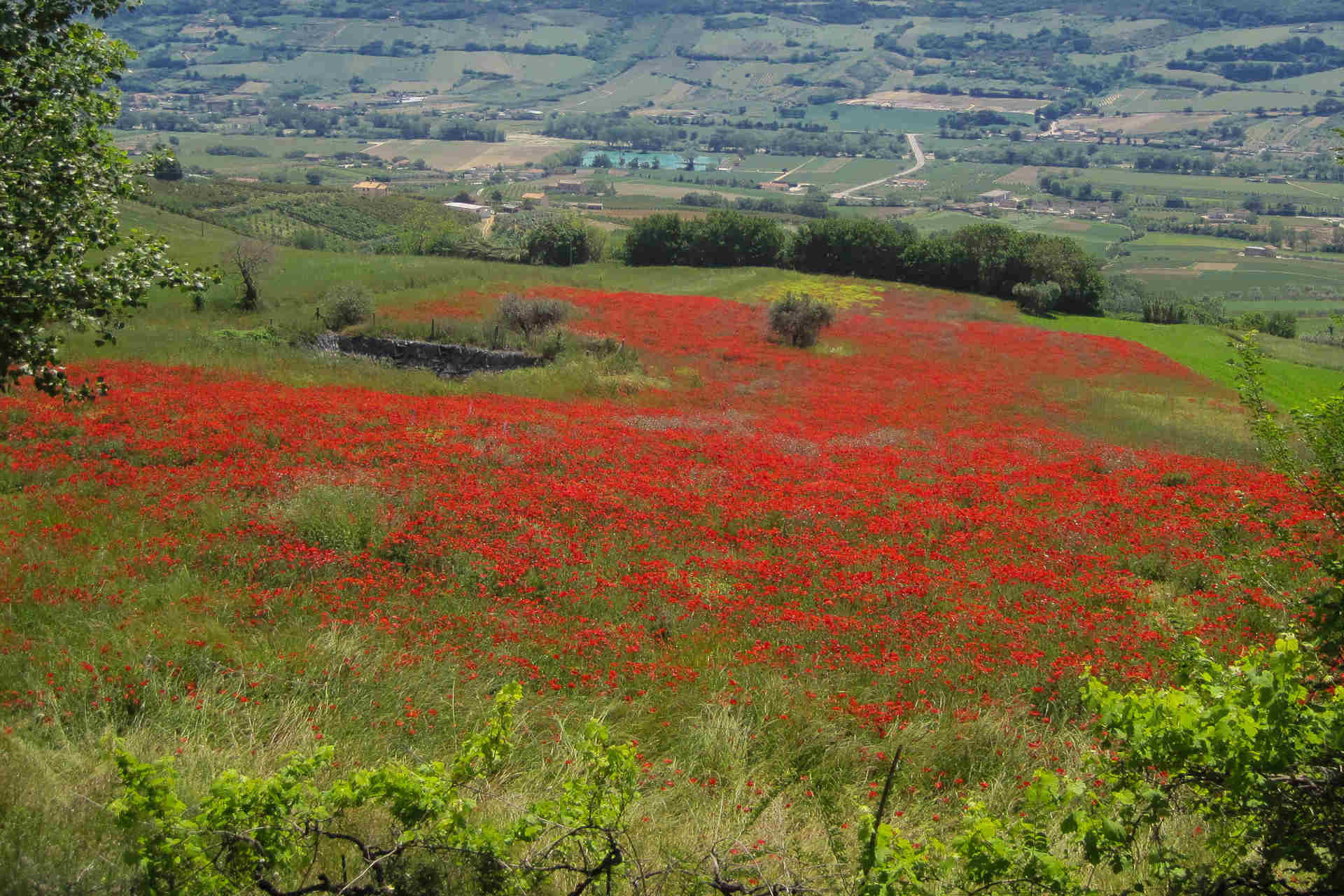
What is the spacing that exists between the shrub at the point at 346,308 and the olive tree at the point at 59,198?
34066 millimetres

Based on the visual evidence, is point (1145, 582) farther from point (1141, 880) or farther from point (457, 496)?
point (457, 496)

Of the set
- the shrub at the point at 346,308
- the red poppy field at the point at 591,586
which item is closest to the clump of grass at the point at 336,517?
the red poppy field at the point at 591,586

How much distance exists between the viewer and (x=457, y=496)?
40.9ft

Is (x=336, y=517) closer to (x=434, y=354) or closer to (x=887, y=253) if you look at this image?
(x=434, y=354)

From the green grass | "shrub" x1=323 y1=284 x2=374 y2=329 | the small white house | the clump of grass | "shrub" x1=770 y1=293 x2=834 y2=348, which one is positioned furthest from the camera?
the small white house

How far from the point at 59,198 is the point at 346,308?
3531 centimetres

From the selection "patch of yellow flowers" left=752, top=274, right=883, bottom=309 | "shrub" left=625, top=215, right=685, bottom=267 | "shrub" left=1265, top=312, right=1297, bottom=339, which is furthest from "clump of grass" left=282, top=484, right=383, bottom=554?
"shrub" left=1265, top=312, right=1297, bottom=339

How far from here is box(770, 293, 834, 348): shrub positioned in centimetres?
4397

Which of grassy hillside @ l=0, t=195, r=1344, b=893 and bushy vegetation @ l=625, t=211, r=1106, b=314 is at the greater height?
bushy vegetation @ l=625, t=211, r=1106, b=314

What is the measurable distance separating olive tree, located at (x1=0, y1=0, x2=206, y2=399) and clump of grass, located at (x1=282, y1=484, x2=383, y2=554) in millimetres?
3280

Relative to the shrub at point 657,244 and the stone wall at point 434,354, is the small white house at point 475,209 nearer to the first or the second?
the shrub at point 657,244

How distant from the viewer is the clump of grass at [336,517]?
10547 millimetres

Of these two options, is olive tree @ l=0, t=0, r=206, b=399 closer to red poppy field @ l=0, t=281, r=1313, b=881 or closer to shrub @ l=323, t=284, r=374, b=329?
red poppy field @ l=0, t=281, r=1313, b=881

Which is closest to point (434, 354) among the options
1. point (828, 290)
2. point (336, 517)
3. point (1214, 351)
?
point (336, 517)
